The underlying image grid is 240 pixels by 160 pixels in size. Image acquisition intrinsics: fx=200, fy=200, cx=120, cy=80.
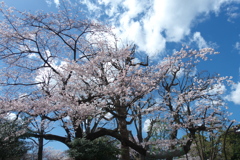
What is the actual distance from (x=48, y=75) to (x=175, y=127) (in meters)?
7.41

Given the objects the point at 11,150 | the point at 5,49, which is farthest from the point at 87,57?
the point at 11,150

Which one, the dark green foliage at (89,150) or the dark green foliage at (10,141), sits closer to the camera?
the dark green foliage at (89,150)

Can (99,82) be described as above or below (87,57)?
below

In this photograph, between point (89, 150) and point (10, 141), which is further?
point (10, 141)

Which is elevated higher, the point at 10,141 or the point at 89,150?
the point at 10,141

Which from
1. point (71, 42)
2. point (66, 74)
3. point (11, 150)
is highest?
point (71, 42)

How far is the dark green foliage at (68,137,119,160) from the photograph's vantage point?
782cm

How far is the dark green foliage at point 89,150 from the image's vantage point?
25.7 ft

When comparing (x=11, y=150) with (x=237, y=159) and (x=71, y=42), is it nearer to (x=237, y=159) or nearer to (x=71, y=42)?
(x=71, y=42)

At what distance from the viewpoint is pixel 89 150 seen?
308 inches

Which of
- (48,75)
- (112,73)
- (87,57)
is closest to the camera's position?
(112,73)

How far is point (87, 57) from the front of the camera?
10.3 meters

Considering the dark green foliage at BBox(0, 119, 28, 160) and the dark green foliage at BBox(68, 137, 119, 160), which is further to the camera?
the dark green foliage at BBox(0, 119, 28, 160)

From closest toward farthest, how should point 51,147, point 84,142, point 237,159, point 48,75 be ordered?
1. point 84,142
2. point 48,75
3. point 237,159
4. point 51,147
